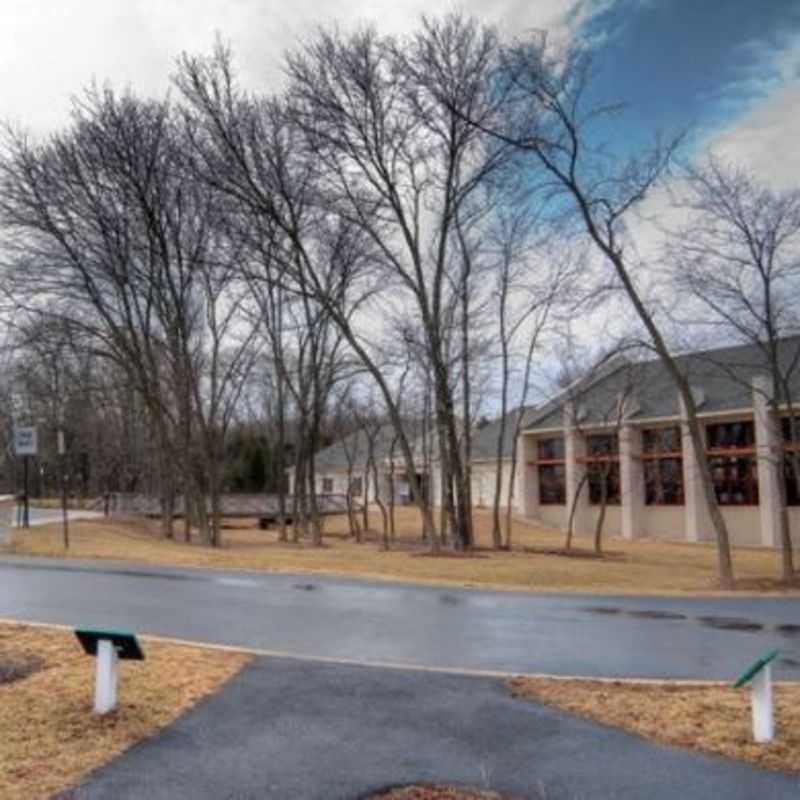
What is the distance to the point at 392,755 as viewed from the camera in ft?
21.0

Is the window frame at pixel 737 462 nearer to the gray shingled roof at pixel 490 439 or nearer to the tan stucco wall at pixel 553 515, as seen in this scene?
the tan stucco wall at pixel 553 515

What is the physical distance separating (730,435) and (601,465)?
5709 mm

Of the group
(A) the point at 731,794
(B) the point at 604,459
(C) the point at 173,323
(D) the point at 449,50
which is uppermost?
(D) the point at 449,50

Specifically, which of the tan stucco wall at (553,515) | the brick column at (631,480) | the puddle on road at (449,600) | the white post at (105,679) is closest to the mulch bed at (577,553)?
the brick column at (631,480)

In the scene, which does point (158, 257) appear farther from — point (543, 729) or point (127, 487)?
point (127, 487)

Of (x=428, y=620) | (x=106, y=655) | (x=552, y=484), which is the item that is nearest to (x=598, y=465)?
(x=552, y=484)

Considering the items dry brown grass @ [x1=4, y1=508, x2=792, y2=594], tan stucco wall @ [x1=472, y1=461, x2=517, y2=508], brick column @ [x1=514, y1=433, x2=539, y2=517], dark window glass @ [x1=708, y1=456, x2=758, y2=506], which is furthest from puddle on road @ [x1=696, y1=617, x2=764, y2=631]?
tan stucco wall @ [x1=472, y1=461, x2=517, y2=508]

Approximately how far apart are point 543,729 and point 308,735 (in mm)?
1653

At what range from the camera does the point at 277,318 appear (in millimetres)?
40281

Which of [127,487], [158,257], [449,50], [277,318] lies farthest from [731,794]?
[127,487]

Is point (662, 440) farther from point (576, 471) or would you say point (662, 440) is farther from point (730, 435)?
point (576, 471)

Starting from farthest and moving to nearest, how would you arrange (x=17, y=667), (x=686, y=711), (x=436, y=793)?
(x=17, y=667), (x=686, y=711), (x=436, y=793)

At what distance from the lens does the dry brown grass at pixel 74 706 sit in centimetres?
590

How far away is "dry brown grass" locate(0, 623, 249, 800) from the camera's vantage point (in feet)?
19.4
